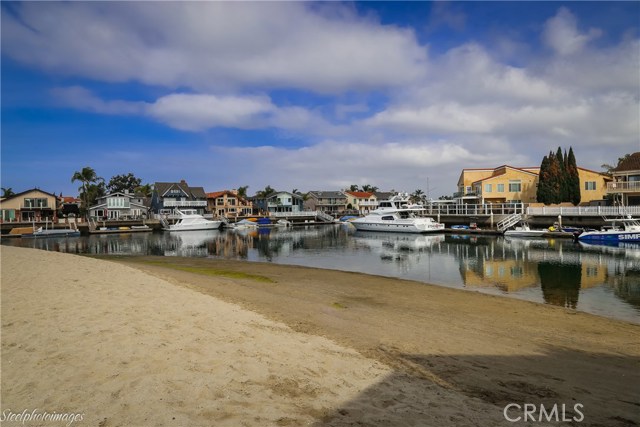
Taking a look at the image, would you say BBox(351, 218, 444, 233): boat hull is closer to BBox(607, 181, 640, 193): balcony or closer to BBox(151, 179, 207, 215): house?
BBox(607, 181, 640, 193): balcony

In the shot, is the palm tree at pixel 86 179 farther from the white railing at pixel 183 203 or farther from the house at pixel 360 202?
the house at pixel 360 202

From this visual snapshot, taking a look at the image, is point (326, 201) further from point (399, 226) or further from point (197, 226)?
point (399, 226)

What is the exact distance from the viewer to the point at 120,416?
14.9 ft

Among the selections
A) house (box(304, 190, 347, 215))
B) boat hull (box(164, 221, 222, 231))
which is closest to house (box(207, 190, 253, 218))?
boat hull (box(164, 221, 222, 231))

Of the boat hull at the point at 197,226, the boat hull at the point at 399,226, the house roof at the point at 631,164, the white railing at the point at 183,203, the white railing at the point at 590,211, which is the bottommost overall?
the boat hull at the point at 399,226

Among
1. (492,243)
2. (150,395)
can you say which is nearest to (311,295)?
(150,395)

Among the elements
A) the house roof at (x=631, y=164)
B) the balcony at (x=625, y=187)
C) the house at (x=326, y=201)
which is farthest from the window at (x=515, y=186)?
the house at (x=326, y=201)

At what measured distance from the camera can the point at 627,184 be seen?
52031 millimetres

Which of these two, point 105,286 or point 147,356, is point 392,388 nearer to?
point 147,356

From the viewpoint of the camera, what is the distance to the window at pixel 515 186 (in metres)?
65.2

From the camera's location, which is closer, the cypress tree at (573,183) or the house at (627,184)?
the house at (627,184)

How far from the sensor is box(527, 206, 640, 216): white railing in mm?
45812

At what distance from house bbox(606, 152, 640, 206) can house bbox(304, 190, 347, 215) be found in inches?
2730

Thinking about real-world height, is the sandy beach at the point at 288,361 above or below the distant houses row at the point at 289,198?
below
